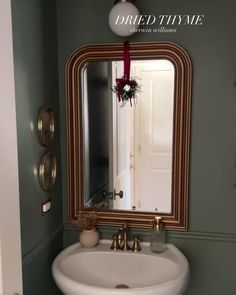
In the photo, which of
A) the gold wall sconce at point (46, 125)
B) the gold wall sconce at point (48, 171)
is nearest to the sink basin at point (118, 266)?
the gold wall sconce at point (48, 171)

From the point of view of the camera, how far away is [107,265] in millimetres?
1645

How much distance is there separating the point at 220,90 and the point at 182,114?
21 cm

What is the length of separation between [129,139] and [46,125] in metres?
0.43

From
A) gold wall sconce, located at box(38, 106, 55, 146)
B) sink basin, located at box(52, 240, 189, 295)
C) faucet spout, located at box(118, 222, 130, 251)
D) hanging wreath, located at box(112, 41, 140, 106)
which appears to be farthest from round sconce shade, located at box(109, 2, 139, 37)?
sink basin, located at box(52, 240, 189, 295)

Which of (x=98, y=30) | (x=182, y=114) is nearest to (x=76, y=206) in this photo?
(x=182, y=114)

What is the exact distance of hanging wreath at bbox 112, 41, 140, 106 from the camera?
162 cm

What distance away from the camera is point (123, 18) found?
149 cm

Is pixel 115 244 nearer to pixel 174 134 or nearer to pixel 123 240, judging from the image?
pixel 123 240

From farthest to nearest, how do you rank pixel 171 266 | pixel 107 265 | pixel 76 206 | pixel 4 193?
pixel 76 206 → pixel 107 265 → pixel 171 266 → pixel 4 193

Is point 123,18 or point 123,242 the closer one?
point 123,18

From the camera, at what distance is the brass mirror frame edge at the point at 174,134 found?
1590 millimetres

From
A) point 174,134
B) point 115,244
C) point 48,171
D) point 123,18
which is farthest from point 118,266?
point 123,18

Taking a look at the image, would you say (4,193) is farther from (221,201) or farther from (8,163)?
(221,201)

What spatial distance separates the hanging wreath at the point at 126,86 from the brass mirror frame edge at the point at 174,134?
3 cm
